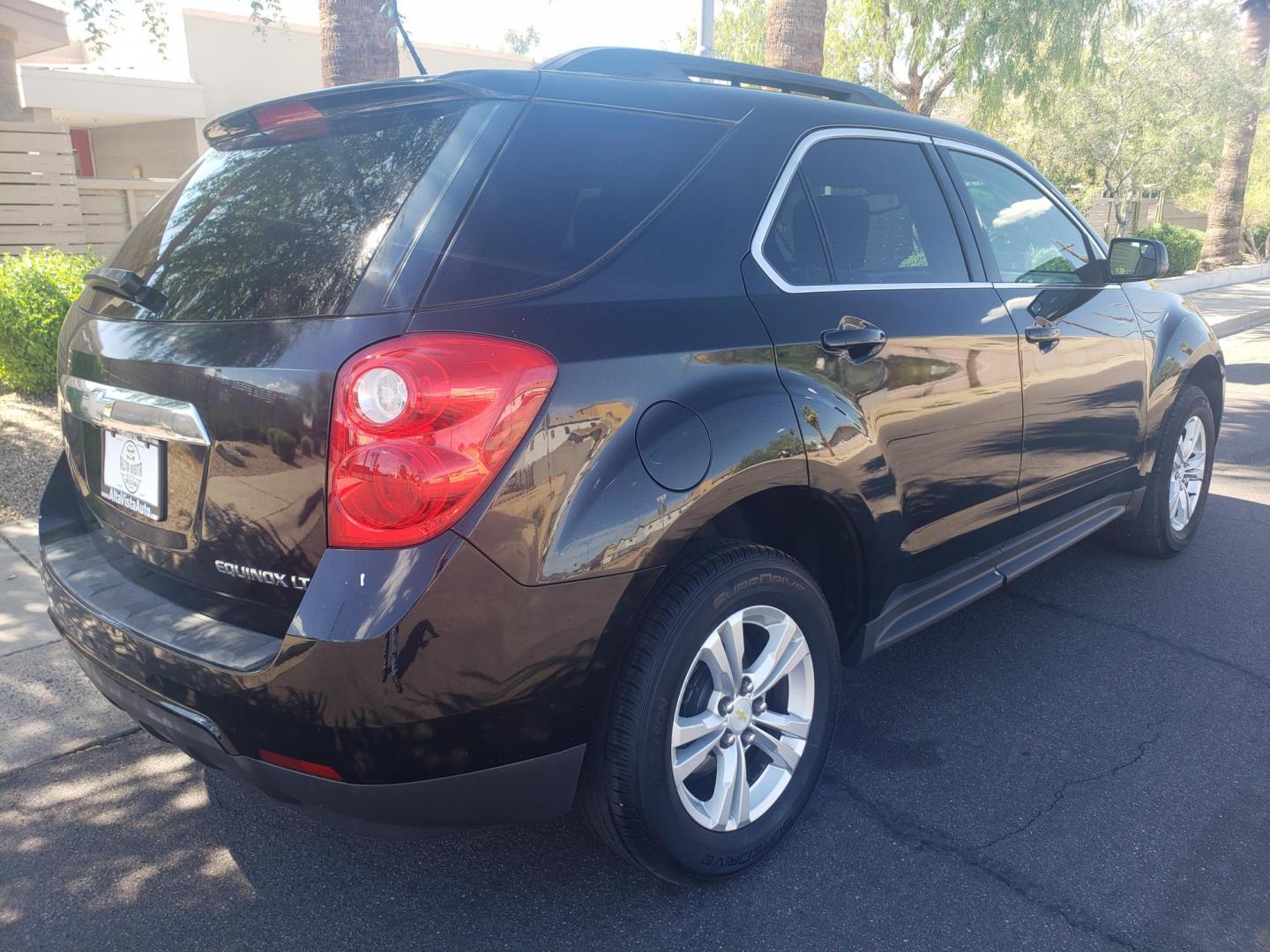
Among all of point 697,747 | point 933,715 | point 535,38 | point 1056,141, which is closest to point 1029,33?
point 1056,141

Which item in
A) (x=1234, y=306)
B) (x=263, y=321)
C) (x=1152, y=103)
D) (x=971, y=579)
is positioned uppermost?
(x=1152, y=103)

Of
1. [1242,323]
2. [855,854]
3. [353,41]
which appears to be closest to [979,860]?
[855,854]

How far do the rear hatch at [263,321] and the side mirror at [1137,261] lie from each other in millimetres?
2836

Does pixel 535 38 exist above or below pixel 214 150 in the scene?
above

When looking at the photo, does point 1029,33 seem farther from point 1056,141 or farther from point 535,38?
point 535,38

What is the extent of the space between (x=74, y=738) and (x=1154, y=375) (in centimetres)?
428

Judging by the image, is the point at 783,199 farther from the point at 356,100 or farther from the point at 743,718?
the point at 743,718

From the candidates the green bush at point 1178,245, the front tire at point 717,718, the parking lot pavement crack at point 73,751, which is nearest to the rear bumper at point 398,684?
the front tire at point 717,718

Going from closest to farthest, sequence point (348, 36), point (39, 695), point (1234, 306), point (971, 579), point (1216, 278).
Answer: point (971, 579)
point (39, 695)
point (348, 36)
point (1234, 306)
point (1216, 278)

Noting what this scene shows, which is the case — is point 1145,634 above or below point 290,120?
below

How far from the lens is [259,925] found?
2375 millimetres

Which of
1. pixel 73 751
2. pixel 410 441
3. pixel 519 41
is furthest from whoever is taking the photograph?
pixel 519 41

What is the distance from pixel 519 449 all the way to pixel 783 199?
3.88 ft

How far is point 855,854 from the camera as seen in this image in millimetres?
2658
